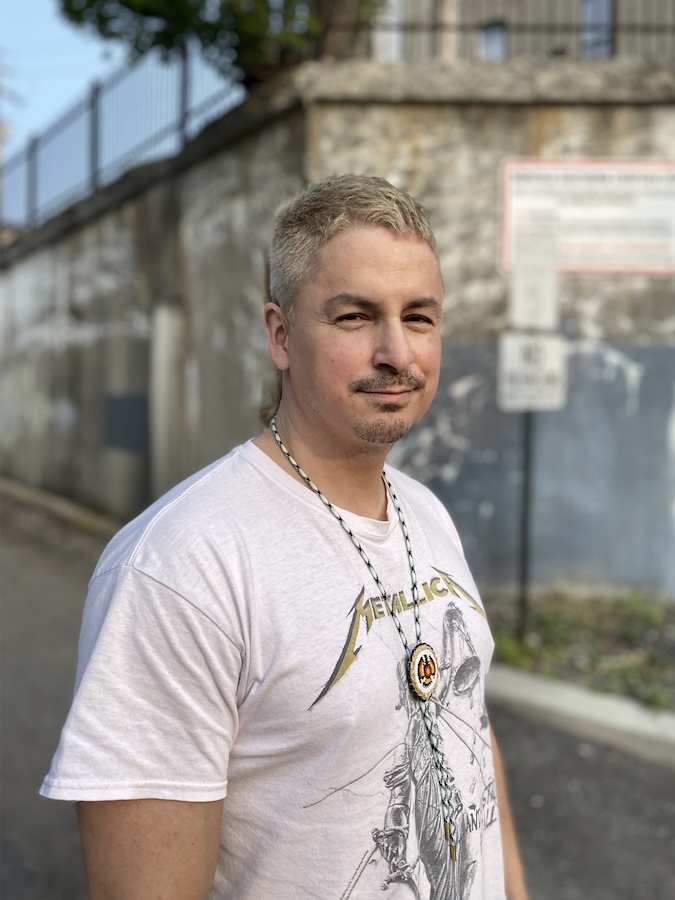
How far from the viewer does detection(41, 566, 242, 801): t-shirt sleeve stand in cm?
121

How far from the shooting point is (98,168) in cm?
1045

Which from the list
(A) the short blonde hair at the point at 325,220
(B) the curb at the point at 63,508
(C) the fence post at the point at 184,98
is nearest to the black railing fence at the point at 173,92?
(C) the fence post at the point at 184,98

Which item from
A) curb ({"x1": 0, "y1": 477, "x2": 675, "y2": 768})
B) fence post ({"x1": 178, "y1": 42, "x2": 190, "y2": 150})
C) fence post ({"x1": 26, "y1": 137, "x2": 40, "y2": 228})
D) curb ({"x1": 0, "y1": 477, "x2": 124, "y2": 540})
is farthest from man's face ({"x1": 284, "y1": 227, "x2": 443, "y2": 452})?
fence post ({"x1": 26, "y1": 137, "x2": 40, "y2": 228})

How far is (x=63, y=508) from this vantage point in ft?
34.7

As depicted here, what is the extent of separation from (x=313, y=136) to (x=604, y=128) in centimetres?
191

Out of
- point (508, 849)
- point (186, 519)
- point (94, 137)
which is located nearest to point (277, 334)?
point (186, 519)

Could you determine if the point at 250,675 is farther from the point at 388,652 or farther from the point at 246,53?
the point at 246,53

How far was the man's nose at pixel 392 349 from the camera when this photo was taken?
1420 millimetres

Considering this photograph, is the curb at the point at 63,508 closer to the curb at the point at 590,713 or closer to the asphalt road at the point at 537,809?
the asphalt road at the point at 537,809

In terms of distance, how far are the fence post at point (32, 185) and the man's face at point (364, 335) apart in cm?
1238

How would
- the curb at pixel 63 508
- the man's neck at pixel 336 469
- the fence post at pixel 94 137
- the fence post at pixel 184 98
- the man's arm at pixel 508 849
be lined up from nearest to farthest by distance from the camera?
the man's neck at pixel 336 469, the man's arm at pixel 508 849, the fence post at pixel 184 98, the curb at pixel 63 508, the fence post at pixel 94 137

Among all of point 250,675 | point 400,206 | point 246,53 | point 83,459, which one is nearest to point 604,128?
point 246,53

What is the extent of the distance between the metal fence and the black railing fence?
11 mm

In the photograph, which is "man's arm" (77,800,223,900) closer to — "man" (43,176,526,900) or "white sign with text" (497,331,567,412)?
"man" (43,176,526,900)
